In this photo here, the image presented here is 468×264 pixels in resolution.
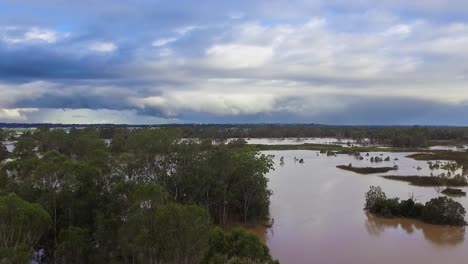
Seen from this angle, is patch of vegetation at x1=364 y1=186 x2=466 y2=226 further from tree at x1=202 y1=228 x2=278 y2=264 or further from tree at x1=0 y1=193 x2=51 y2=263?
tree at x1=0 y1=193 x2=51 y2=263

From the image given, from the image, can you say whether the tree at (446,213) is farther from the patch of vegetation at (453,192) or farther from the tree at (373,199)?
the patch of vegetation at (453,192)

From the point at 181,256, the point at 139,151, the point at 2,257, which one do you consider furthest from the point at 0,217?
the point at 139,151

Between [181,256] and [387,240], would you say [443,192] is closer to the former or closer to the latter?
[387,240]

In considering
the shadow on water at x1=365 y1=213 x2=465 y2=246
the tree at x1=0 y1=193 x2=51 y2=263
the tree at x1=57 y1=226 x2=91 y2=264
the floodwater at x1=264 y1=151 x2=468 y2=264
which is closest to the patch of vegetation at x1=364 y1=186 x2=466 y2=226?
the shadow on water at x1=365 y1=213 x2=465 y2=246

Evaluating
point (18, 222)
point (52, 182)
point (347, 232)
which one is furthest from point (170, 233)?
point (347, 232)

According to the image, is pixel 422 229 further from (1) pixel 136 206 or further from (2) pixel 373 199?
(1) pixel 136 206
